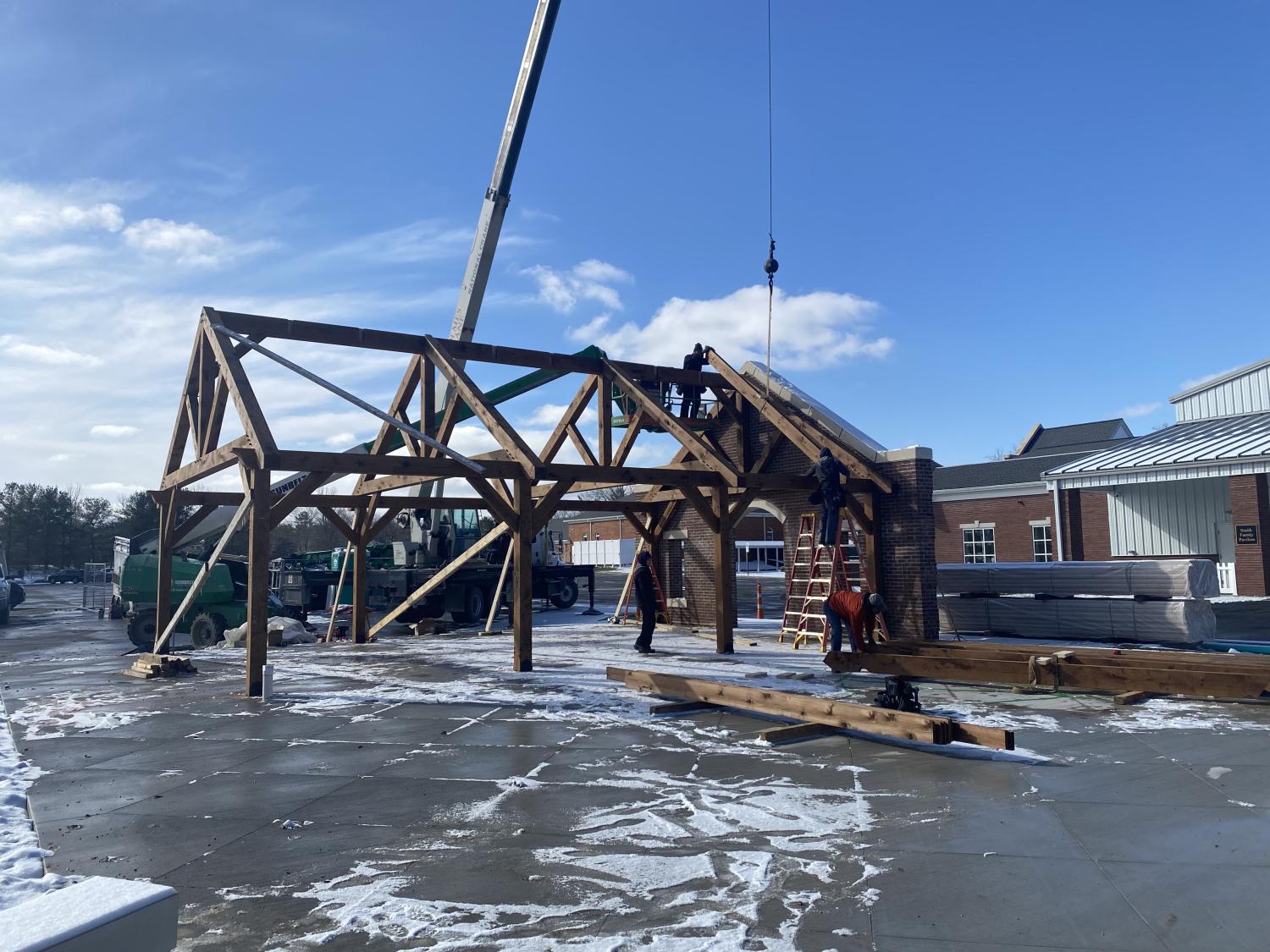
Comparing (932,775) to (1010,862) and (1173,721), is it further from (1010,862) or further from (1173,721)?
(1173,721)

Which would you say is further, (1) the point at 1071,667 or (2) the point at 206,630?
(2) the point at 206,630

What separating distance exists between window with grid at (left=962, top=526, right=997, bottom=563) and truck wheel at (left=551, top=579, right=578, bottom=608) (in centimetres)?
1642

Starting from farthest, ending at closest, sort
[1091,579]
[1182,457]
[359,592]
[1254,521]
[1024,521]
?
1. [1024,521]
2. [1254,521]
3. [1182,457]
4. [359,592]
5. [1091,579]

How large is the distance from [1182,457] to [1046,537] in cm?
1314

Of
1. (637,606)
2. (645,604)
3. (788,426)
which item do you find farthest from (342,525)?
(788,426)

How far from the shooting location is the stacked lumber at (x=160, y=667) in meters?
13.5

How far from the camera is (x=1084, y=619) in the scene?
16188 mm

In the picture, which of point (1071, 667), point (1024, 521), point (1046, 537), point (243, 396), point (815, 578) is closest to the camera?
point (1071, 667)

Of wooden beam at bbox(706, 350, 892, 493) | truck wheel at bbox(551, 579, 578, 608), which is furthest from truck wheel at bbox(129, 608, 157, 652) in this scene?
wooden beam at bbox(706, 350, 892, 493)

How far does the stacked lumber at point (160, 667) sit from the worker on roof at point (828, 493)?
10553 millimetres

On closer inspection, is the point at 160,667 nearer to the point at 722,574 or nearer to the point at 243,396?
the point at 243,396

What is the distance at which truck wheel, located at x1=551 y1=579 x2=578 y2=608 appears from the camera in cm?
2811

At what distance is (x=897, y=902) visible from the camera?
4.46m

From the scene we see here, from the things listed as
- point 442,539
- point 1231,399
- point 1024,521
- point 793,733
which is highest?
point 1231,399
